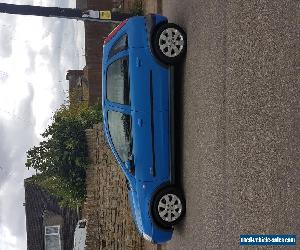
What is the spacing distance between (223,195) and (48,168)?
32.7 feet

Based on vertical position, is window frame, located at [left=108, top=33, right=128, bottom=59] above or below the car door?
above

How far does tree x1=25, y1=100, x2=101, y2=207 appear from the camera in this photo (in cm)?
1560

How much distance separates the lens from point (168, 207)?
894 cm

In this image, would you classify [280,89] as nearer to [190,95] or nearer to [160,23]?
[190,95]

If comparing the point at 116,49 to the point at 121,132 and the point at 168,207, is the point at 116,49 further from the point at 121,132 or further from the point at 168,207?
the point at 168,207

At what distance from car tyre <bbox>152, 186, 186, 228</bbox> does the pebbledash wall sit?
3.14 meters

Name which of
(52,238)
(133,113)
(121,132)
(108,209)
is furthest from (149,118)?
(52,238)

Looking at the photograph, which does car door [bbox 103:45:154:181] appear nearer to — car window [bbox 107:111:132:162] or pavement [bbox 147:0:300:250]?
car window [bbox 107:111:132:162]

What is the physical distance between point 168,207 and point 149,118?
1596 millimetres

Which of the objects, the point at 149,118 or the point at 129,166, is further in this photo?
the point at 129,166

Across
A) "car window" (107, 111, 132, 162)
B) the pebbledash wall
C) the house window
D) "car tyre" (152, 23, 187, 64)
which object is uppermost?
"car tyre" (152, 23, 187, 64)

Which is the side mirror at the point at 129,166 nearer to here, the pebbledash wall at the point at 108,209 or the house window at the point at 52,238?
the pebbledash wall at the point at 108,209

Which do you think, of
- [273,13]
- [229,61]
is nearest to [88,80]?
[229,61]

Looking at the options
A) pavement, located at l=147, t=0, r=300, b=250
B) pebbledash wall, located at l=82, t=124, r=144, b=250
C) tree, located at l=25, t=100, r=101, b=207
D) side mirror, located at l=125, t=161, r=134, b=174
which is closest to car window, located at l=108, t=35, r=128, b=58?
pavement, located at l=147, t=0, r=300, b=250
